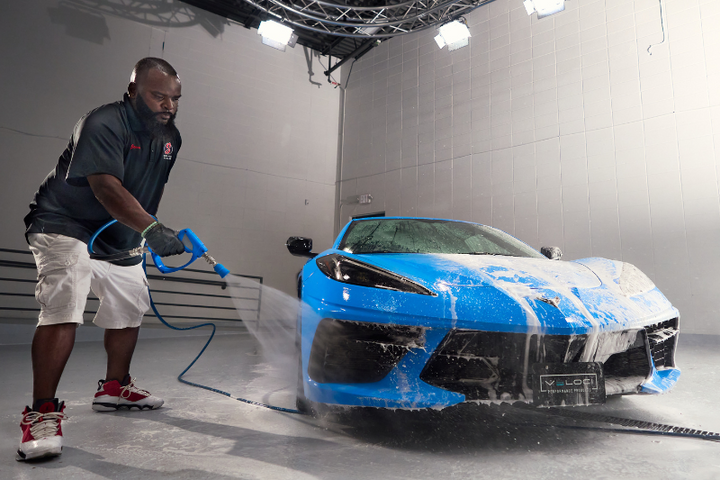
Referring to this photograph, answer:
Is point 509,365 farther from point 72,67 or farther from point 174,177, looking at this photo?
point 72,67

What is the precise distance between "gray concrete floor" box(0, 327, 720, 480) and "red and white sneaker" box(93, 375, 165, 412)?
0.16 ft

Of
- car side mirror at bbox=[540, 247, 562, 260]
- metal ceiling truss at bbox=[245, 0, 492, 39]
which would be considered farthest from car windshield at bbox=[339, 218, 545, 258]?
metal ceiling truss at bbox=[245, 0, 492, 39]

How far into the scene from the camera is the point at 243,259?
7965 millimetres

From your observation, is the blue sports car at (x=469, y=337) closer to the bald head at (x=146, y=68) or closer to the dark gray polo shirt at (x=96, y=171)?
the dark gray polo shirt at (x=96, y=171)

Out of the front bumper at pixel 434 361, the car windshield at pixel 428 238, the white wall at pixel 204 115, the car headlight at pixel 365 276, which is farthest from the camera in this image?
the white wall at pixel 204 115

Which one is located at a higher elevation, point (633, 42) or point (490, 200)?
point (633, 42)

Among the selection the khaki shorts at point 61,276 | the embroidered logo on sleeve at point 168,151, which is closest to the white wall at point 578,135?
the embroidered logo on sleeve at point 168,151

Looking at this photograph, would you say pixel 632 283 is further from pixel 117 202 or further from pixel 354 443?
pixel 117 202

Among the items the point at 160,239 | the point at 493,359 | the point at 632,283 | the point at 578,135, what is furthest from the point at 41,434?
the point at 578,135

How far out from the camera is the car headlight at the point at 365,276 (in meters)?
1.38

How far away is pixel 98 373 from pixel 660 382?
321 centimetres

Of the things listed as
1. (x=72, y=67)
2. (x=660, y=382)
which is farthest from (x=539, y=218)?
(x=72, y=67)

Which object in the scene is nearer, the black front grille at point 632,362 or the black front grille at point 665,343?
the black front grille at point 632,362

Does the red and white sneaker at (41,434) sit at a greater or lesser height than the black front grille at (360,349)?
lesser
